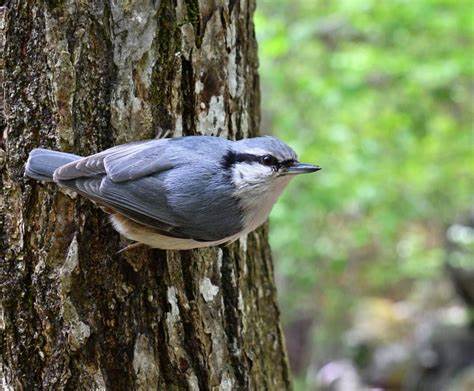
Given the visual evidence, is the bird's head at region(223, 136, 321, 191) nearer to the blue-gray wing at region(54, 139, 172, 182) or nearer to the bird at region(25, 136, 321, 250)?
the bird at region(25, 136, 321, 250)

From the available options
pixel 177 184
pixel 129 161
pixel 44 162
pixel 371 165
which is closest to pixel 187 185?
pixel 177 184

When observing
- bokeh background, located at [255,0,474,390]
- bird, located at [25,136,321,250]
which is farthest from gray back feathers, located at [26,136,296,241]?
bokeh background, located at [255,0,474,390]

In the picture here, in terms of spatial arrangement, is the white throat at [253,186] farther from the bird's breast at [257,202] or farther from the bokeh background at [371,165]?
the bokeh background at [371,165]

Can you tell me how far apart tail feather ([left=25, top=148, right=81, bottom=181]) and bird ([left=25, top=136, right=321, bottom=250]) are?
0.05 metres

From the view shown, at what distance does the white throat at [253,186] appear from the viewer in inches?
71.1

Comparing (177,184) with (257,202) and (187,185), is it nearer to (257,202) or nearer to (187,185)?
(187,185)

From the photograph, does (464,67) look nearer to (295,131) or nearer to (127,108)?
(295,131)

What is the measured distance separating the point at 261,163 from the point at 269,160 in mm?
26

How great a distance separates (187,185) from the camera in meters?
1.79

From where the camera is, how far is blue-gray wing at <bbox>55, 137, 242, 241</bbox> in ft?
5.77

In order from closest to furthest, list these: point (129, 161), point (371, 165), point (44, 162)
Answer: point (44, 162) → point (129, 161) → point (371, 165)

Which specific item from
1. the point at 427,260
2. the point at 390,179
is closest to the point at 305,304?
the point at 427,260

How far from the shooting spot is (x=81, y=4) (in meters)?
1.73

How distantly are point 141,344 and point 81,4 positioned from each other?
40.4 inches
